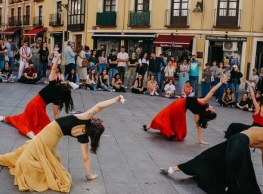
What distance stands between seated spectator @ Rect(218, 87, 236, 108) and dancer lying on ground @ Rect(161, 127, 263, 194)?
9.99 m

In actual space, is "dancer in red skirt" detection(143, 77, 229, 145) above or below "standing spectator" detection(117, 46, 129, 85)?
below

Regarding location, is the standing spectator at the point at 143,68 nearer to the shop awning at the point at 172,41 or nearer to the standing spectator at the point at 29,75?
the standing spectator at the point at 29,75

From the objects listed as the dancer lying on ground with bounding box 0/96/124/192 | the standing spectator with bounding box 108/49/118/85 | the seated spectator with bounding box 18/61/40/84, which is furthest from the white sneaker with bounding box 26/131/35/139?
the standing spectator with bounding box 108/49/118/85

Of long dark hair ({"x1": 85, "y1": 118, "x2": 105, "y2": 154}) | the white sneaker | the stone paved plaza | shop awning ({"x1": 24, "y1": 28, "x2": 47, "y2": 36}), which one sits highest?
shop awning ({"x1": 24, "y1": 28, "x2": 47, "y2": 36})

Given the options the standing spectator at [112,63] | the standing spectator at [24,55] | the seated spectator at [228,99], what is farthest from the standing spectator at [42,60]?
the seated spectator at [228,99]

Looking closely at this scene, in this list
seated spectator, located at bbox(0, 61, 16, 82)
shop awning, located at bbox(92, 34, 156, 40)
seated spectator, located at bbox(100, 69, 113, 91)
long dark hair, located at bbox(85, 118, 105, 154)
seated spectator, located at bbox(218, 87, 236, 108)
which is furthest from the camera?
shop awning, located at bbox(92, 34, 156, 40)

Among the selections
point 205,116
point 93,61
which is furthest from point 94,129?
point 93,61

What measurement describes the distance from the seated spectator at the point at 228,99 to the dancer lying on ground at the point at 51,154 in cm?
1079

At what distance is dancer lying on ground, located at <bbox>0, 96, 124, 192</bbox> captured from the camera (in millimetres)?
5012

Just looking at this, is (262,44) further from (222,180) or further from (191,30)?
(222,180)

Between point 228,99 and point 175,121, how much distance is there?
7233 mm

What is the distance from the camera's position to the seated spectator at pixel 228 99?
15172 mm

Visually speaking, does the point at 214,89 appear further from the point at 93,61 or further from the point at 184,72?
the point at 93,61

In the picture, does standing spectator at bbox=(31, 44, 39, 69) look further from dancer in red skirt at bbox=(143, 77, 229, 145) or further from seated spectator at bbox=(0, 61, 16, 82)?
dancer in red skirt at bbox=(143, 77, 229, 145)
